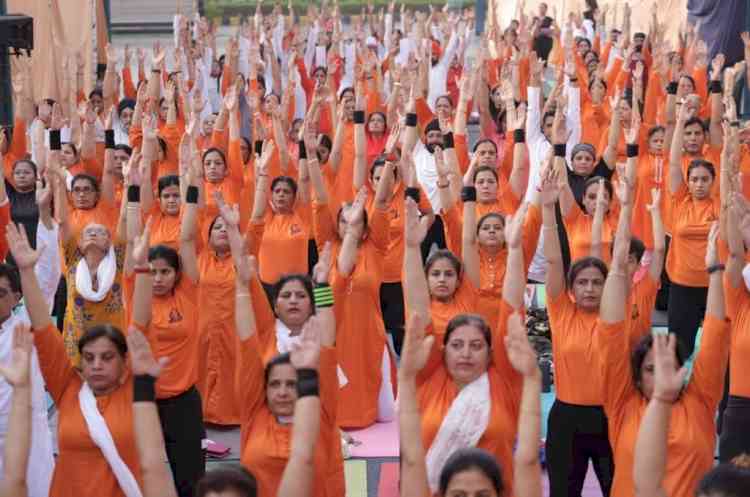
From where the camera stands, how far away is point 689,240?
703cm

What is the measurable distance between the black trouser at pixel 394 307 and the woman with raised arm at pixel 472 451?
3826 millimetres

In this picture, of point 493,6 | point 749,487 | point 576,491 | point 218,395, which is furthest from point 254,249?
point 493,6

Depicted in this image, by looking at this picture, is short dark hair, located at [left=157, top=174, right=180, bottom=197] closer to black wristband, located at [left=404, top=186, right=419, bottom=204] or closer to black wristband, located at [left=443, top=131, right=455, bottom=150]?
black wristband, located at [left=443, top=131, right=455, bottom=150]

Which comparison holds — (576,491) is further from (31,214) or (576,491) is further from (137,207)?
(31,214)

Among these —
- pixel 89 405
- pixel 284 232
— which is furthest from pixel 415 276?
pixel 284 232

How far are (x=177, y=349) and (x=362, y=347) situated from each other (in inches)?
70.0

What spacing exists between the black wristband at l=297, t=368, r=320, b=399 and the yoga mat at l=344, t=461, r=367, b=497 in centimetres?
248

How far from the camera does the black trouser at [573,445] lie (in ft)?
16.4

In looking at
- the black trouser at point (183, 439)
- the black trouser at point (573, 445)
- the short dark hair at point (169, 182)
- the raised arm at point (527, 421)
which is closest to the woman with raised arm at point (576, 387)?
the black trouser at point (573, 445)

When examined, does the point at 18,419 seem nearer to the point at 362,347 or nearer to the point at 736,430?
A: the point at 736,430

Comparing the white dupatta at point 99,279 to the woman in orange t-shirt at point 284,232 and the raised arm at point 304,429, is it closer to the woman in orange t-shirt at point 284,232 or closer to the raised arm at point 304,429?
the woman in orange t-shirt at point 284,232

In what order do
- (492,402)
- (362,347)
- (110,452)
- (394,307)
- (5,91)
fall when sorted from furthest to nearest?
(5,91) < (394,307) < (362,347) < (492,402) < (110,452)

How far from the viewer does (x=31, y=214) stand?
816cm

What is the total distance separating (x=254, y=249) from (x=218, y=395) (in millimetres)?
892
